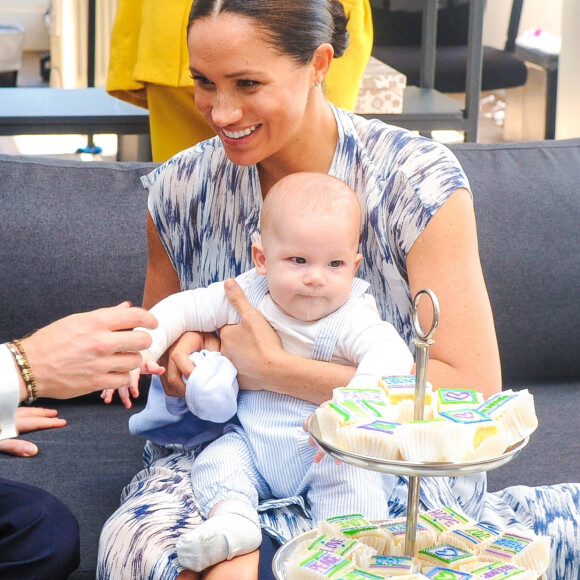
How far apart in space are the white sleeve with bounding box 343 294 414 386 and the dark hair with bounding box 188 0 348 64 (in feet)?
1.51

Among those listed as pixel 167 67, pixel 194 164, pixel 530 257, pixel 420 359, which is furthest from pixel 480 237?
pixel 420 359

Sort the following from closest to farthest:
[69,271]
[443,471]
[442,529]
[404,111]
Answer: [443,471]
[442,529]
[69,271]
[404,111]

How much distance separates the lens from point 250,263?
6.36ft

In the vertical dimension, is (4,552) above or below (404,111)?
below

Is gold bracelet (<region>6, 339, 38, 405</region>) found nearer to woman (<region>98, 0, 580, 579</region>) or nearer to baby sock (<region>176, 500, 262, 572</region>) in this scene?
woman (<region>98, 0, 580, 579</region>)

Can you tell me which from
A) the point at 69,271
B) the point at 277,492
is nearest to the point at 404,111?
the point at 69,271

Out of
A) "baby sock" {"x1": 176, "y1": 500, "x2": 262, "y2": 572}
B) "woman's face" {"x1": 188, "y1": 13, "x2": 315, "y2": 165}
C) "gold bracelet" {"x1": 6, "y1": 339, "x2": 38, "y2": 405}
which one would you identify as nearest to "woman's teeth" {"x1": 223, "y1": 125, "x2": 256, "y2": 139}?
"woman's face" {"x1": 188, "y1": 13, "x2": 315, "y2": 165}

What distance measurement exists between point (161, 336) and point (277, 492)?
1.14 feet

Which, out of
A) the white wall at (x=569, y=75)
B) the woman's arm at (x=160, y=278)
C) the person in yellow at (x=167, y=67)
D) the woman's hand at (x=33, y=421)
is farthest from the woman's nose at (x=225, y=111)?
the white wall at (x=569, y=75)

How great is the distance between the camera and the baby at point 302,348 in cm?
149

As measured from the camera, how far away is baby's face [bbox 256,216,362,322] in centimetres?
155

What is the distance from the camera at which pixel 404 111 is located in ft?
12.4

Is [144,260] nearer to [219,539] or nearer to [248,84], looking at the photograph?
[248,84]

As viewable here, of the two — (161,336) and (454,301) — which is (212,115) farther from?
(454,301)
